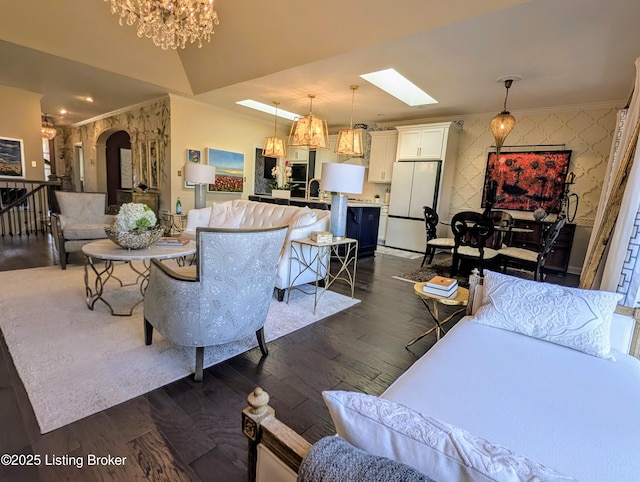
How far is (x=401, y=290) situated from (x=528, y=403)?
2.80 meters

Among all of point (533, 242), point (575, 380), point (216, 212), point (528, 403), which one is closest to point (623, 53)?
point (533, 242)

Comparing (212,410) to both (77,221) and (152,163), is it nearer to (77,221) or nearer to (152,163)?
(77,221)

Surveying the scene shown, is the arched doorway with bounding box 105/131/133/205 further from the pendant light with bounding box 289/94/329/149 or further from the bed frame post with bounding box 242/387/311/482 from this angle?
the bed frame post with bounding box 242/387/311/482

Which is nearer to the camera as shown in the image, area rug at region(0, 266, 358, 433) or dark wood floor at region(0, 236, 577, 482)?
dark wood floor at region(0, 236, 577, 482)

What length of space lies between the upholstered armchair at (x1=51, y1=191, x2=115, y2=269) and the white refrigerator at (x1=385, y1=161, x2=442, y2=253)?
16.9ft

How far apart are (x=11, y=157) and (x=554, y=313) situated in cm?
909

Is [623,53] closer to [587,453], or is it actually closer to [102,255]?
[587,453]

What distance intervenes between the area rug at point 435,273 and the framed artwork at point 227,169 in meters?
4.61

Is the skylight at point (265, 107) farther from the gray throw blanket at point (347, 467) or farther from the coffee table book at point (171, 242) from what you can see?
the gray throw blanket at point (347, 467)

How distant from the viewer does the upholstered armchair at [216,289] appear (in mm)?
1790

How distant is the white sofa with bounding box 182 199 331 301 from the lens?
327 centimetres

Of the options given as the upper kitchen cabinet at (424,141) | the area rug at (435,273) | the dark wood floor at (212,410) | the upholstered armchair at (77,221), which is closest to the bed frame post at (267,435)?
the dark wood floor at (212,410)

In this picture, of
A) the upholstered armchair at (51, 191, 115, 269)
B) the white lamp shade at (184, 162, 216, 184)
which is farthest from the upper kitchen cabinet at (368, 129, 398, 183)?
the upholstered armchair at (51, 191, 115, 269)

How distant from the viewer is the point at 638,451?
92 cm
